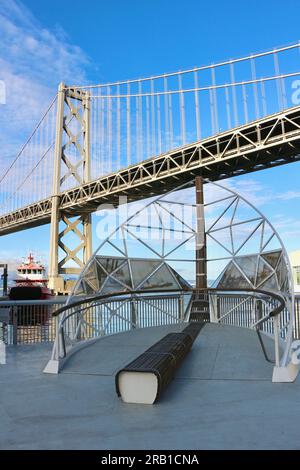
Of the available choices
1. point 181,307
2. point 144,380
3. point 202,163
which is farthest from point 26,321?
point 202,163

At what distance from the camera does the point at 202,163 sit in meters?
26.1

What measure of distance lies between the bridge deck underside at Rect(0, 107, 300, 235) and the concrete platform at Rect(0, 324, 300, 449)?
19.3 metres

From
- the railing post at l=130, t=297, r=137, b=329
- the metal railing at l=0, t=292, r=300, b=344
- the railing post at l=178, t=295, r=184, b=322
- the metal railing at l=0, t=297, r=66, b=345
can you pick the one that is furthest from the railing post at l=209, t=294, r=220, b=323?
the metal railing at l=0, t=297, r=66, b=345

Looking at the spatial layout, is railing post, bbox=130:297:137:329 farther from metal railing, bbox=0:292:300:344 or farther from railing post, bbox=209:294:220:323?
railing post, bbox=209:294:220:323

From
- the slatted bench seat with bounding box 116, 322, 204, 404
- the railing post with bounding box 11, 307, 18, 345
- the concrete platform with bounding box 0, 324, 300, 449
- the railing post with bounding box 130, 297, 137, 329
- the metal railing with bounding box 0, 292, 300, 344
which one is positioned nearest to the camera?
the concrete platform with bounding box 0, 324, 300, 449

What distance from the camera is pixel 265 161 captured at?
24766mm

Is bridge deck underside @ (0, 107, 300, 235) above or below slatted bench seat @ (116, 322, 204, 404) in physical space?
above

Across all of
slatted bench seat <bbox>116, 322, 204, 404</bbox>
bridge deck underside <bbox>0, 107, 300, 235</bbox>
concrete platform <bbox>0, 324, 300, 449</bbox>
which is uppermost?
bridge deck underside <bbox>0, 107, 300, 235</bbox>

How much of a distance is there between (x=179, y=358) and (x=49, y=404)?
4.65ft

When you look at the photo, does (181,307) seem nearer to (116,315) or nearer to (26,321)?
(116,315)

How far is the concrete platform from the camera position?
2645 mm

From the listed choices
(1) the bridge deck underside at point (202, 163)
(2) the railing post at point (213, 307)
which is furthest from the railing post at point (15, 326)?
(1) the bridge deck underside at point (202, 163)
